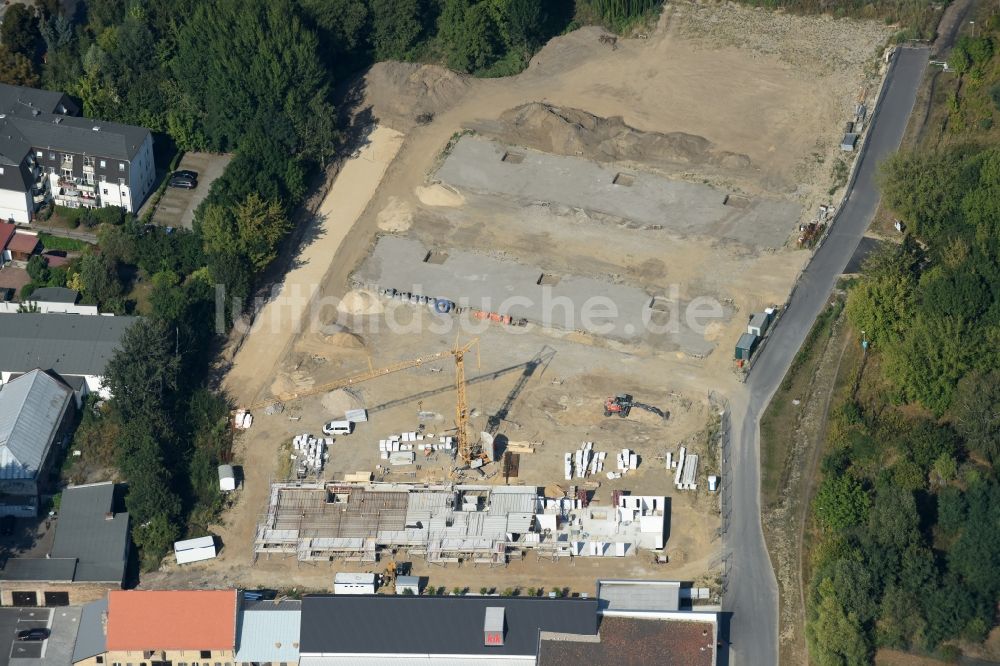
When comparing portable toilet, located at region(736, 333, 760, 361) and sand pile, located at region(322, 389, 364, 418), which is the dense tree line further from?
sand pile, located at region(322, 389, 364, 418)

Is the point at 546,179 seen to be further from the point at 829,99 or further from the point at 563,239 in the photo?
the point at 829,99

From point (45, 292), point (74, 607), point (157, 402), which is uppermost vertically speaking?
point (45, 292)

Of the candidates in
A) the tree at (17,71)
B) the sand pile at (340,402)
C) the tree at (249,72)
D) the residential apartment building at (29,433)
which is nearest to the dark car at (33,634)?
the residential apartment building at (29,433)

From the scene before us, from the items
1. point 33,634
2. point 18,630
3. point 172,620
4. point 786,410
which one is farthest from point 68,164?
point 786,410

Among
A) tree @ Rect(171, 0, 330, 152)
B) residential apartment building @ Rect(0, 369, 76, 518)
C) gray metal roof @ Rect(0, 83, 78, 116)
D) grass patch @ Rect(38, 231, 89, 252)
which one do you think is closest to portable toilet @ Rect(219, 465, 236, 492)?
residential apartment building @ Rect(0, 369, 76, 518)

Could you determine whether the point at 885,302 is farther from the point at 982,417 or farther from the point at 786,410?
the point at 982,417

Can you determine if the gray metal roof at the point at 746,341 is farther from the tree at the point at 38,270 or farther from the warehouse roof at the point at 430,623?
the tree at the point at 38,270

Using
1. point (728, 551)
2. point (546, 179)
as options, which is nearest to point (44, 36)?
point (546, 179)
